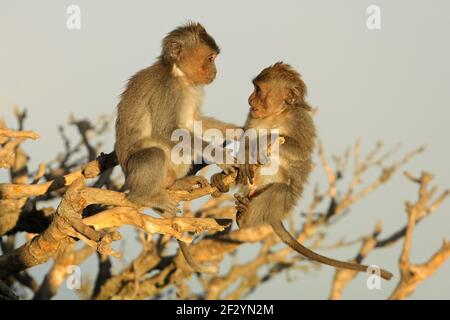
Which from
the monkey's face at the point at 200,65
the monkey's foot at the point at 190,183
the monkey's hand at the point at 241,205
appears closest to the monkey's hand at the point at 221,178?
the monkey's foot at the point at 190,183

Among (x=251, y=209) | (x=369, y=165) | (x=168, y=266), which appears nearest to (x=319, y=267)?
(x=369, y=165)

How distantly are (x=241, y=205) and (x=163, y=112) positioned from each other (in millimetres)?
1389

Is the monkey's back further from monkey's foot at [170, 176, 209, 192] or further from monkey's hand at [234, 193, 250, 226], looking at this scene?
monkey's hand at [234, 193, 250, 226]

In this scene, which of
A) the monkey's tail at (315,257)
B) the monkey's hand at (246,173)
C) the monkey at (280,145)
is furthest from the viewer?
the monkey at (280,145)

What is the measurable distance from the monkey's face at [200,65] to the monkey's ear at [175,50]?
0.06 meters

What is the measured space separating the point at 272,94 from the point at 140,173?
1.71 meters

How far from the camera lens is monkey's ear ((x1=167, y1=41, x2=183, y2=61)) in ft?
34.2

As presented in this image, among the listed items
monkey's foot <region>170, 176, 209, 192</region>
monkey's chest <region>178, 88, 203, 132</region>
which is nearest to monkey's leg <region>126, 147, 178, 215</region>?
monkey's foot <region>170, 176, 209, 192</region>

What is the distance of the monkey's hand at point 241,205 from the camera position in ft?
32.9

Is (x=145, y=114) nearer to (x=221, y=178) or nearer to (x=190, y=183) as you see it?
(x=190, y=183)

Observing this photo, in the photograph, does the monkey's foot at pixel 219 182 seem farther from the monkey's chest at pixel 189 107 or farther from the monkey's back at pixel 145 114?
the monkey's chest at pixel 189 107

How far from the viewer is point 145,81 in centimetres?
1033

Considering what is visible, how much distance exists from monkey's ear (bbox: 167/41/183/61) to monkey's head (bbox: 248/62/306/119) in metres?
0.95
